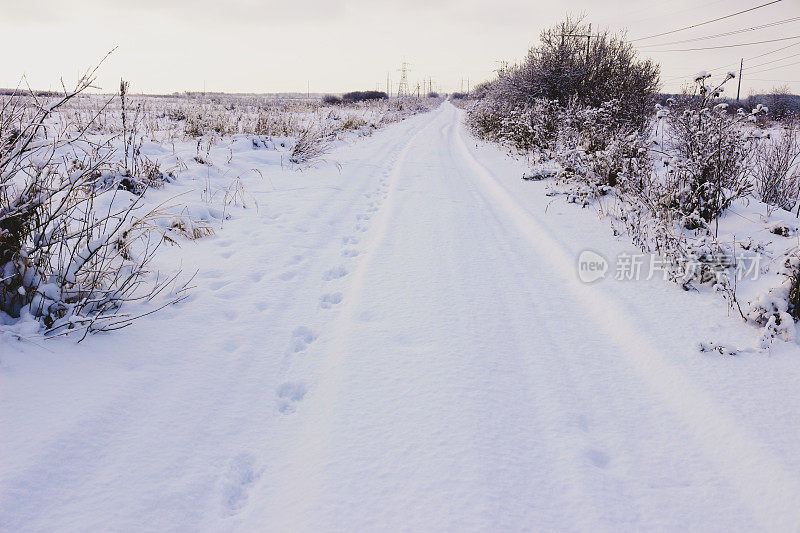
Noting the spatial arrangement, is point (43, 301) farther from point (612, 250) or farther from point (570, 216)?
point (570, 216)

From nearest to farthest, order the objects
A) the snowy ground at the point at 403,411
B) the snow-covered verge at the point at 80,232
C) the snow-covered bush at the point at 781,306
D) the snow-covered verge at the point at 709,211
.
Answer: the snowy ground at the point at 403,411 → the snow-covered verge at the point at 80,232 → the snow-covered bush at the point at 781,306 → the snow-covered verge at the point at 709,211

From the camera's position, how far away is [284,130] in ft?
40.9

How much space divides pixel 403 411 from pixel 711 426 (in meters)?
1.48

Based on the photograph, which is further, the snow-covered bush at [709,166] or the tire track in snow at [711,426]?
the snow-covered bush at [709,166]

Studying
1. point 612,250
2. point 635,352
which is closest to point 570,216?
point 612,250

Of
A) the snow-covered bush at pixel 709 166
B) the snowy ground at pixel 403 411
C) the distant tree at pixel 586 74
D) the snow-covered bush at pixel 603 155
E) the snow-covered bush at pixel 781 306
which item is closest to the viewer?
the snowy ground at pixel 403 411

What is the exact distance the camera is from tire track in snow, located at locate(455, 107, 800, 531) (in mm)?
1657

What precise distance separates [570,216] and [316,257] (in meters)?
3.54

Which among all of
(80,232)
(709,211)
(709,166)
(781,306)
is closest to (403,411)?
(80,232)

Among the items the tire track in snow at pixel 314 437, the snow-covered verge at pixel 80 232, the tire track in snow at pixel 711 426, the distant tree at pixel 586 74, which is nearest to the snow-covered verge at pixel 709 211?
the tire track in snow at pixel 711 426

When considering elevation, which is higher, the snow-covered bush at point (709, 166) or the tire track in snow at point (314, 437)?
the snow-covered bush at point (709, 166)

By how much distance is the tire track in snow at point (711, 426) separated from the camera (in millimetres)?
1657

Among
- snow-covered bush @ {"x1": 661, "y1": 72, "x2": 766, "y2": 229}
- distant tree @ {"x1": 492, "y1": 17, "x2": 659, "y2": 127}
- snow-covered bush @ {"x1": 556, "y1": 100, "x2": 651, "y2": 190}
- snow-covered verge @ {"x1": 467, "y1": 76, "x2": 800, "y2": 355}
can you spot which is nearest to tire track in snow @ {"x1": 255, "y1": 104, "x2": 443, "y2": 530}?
snow-covered verge @ {"x1": 467, "y1": 76, "x2": 800, "y2": 355}

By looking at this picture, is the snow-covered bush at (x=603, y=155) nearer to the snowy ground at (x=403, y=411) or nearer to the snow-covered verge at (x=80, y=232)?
the snowy ground at (x=403, y=411)
